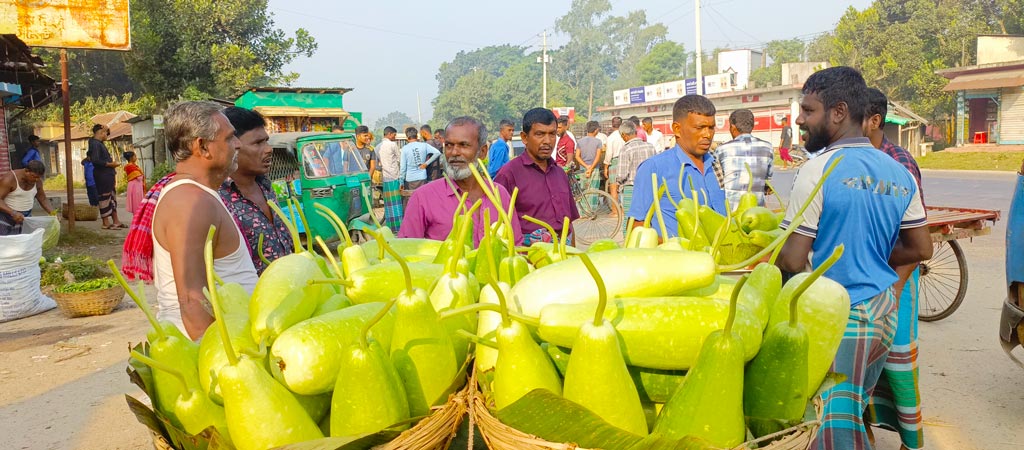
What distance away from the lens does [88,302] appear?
23.0 ft

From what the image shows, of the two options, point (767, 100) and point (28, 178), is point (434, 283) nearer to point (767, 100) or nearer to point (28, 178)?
point (28, 178)

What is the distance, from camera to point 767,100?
120 ft

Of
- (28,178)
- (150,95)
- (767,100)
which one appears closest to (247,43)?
(150,95)

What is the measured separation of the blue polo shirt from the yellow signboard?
8.80 m

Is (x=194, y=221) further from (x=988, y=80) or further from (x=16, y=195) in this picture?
(x=988, y=80)

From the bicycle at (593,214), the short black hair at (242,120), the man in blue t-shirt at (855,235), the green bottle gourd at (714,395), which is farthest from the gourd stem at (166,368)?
the bicycle at (593,214)

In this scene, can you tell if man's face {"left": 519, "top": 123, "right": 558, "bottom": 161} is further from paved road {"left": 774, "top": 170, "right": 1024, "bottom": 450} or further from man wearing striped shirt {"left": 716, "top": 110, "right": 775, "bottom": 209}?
paved road {"left": 774, "top": 170, "right": 1024, "bottom": 450}

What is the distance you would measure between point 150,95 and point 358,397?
2811 cm

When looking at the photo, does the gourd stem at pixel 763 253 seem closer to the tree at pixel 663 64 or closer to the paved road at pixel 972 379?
the paved road at pixel 972 379

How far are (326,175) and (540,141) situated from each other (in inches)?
246

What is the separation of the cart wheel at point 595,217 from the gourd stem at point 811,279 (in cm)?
975

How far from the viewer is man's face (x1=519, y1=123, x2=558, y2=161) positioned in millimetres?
4484

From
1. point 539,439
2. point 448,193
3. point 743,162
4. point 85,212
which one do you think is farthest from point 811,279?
point 85,212

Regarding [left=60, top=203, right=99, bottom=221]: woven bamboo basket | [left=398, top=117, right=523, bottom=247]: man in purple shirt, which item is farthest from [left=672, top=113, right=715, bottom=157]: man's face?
[left=60, top=203, right=99, bottom=221]: woven bamboo basket
